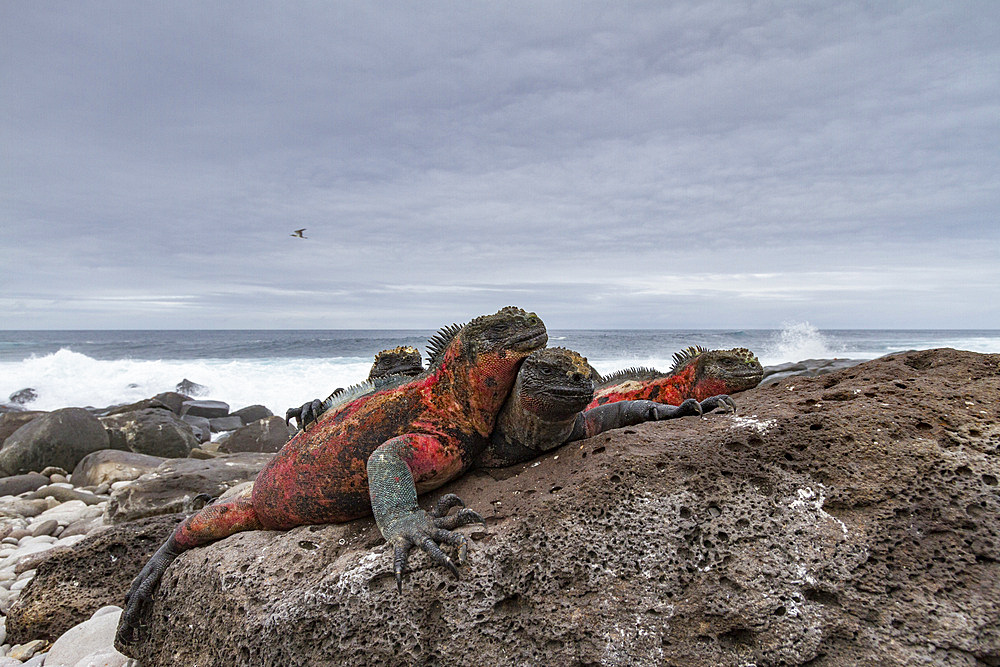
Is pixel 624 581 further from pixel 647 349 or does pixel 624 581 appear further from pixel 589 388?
pixel 647 349

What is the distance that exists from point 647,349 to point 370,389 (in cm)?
4024

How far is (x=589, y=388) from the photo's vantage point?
120 inches

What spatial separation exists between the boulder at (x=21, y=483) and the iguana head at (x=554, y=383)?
10.8 m

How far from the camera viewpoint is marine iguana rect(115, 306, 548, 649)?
2939 millimetres

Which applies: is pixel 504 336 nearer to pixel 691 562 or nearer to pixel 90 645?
pixel 691 562

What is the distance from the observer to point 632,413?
385 cm

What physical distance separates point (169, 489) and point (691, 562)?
255 inches

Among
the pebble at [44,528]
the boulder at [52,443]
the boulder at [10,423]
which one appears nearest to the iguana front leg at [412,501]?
the pebble at [44,528]

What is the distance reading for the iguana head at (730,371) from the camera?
5.25 m

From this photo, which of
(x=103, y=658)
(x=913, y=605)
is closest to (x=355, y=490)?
(x=103, y=658)

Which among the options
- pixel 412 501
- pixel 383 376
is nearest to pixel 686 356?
pixel 383 376

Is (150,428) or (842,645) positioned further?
(150,428)

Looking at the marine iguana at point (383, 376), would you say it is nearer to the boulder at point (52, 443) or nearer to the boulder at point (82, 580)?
the boulder at point (82, 580)

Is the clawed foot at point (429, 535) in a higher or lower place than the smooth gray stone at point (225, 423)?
higher
